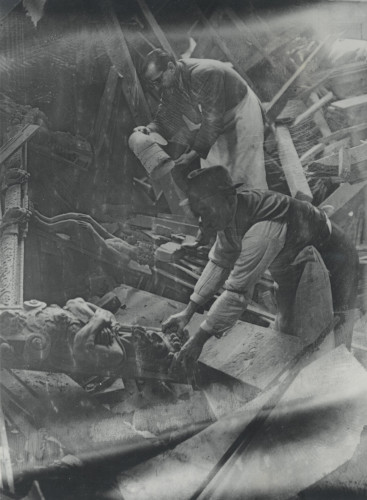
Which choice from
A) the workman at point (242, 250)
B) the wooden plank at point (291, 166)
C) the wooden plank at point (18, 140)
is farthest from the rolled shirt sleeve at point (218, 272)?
the wooden plank at point (18, 140)

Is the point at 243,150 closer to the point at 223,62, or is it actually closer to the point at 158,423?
the point at 223,62

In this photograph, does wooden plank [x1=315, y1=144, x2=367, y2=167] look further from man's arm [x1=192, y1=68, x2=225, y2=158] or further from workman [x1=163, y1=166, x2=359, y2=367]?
man's arm [x1=192, y1=68, x2=225, y2=158]

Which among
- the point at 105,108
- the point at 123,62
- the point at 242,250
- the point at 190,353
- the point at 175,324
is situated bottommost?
the point at 190,353

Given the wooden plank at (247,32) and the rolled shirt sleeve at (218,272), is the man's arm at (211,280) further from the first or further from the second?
the wooden plank at (247,32)

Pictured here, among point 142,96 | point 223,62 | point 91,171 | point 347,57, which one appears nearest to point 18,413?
point 91,171

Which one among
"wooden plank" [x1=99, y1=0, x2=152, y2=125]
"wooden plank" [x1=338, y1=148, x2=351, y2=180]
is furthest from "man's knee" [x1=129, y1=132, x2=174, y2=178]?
"wooden plank" [x1=338, y1=148, x2=351, y2=180]

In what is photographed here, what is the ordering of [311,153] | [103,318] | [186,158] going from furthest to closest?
[311,153], [186,158], [103,318]

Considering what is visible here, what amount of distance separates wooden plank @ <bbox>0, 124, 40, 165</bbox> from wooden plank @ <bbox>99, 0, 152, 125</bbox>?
0.72m

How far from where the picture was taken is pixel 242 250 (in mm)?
4410

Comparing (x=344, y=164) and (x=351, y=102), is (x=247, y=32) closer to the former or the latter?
(x=351, y=102)

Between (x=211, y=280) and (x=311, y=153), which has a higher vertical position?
(x=311, y=153)

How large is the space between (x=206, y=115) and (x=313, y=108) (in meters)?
0.83

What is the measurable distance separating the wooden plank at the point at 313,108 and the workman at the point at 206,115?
31 centimetres

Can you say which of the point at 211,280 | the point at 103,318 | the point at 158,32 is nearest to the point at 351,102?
the point at 158,32
